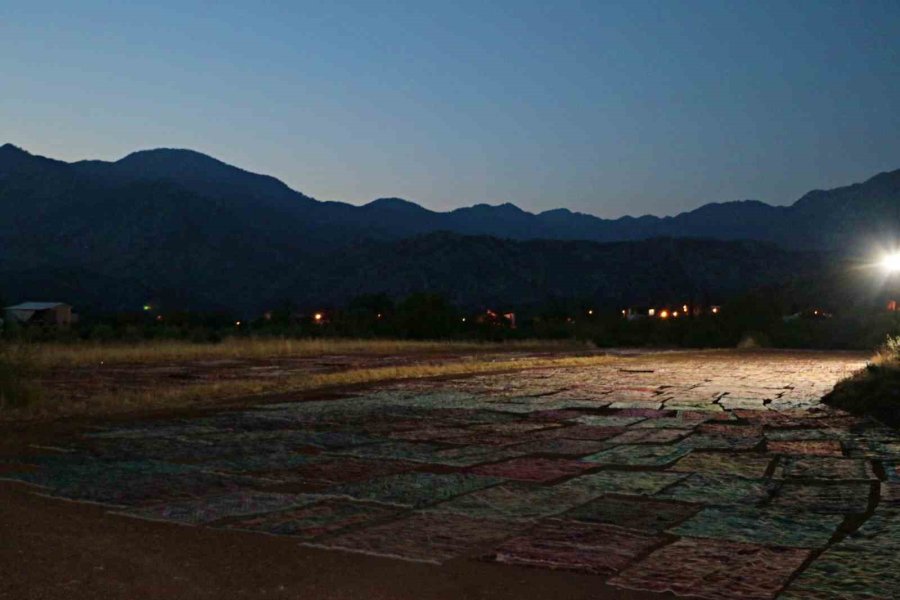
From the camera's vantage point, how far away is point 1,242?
105 metres

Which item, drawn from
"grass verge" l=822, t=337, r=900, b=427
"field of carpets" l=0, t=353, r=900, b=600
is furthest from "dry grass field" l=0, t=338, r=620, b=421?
"grass verge" l=822, t=337, r=900, b=427

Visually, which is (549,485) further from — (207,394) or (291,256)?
(291,256)

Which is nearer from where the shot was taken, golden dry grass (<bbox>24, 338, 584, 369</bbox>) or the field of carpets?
the field of carpets

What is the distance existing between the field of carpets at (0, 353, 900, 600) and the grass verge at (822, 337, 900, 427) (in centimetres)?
41

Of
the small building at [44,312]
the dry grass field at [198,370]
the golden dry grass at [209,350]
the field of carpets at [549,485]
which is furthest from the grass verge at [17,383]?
the small building at [44,312]

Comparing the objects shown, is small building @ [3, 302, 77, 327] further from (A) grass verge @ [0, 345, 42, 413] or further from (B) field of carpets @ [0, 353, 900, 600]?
(B) field of carpets @ [0, 353, 900, 600]

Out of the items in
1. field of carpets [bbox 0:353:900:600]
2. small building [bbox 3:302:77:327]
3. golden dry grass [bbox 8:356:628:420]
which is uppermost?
small building [bbox 3:302:77:327]

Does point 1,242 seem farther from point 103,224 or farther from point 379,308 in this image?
point 379,308

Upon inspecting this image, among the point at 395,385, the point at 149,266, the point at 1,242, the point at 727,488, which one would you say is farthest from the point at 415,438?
the point at 1,242

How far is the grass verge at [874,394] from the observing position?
12.6m

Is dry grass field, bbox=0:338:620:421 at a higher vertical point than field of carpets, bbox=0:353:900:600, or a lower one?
higher

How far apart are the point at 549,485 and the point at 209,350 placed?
26.9m

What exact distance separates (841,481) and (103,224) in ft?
377

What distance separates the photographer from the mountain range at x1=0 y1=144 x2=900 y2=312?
307ft
